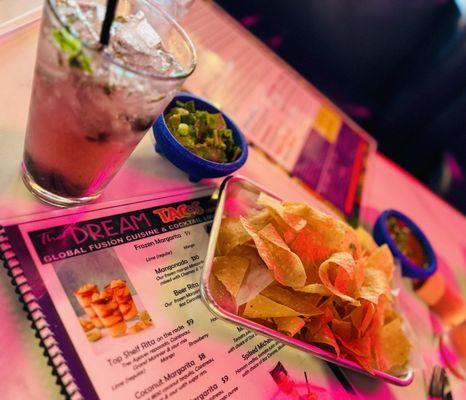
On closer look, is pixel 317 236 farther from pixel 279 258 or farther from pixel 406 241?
pixel 406 241

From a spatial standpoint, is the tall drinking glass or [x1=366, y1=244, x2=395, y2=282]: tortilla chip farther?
[x1=366, y1=244, x2=395, y2=282]: tortilla chip

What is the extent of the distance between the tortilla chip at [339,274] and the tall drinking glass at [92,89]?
0.46m

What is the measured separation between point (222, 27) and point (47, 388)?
63.5 inches

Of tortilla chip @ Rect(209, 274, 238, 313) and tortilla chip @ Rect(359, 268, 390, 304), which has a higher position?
tortilla chip @ Rect(359, 268, 390, 304)

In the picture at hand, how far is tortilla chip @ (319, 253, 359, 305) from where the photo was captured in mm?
890

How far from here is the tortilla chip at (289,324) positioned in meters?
0.86

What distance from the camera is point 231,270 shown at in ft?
2.87

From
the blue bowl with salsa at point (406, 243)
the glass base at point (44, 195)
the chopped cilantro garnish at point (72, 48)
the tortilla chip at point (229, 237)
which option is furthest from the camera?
the blue bowl with salsa at point (406, 243)

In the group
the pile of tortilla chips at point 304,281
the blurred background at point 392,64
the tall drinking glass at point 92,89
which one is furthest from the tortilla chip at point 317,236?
the blurred background at point 392,64

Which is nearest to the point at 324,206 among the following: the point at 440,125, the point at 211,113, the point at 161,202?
the point at 211,113

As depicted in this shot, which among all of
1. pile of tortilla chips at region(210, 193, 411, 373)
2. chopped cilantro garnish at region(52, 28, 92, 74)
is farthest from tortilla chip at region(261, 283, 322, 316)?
chopped cilantro garnish at region(52, 28, 92, 74)

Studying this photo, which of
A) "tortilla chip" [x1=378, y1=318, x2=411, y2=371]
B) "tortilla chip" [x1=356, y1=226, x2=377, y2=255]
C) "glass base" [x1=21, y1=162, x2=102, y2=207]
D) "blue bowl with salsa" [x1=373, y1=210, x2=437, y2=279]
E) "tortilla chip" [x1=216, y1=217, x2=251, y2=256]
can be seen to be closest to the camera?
"glass base" [x1=21, y1=162, x2=102, y2=207]

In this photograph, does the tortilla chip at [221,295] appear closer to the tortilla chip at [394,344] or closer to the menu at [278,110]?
the tortilla chip at [394,344]

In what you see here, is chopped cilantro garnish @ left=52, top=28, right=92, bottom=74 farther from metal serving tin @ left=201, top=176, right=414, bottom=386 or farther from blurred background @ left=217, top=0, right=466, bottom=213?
blurred background @ left=217, top=0, right=466, bottom=213
